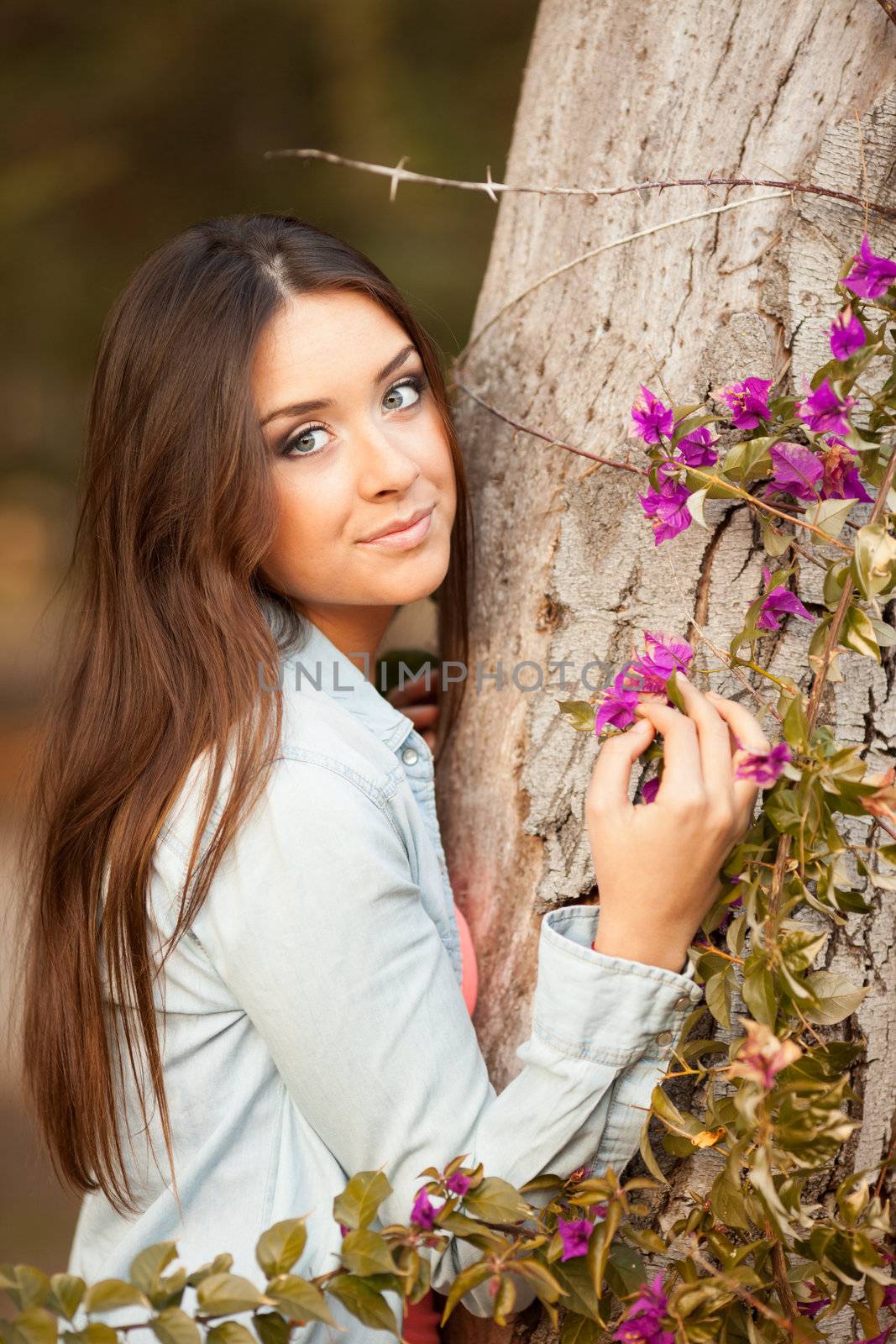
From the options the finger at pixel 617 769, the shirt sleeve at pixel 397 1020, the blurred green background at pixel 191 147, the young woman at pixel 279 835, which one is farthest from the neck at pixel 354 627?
the blurred green background at pixel 191 147

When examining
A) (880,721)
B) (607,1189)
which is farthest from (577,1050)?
(880,721)

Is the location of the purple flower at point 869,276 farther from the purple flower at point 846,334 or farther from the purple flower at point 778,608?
the purple flower at point 778,608

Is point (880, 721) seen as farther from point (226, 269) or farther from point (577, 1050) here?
point (226, 269)

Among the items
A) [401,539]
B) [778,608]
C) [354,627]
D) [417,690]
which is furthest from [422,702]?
[778,608]

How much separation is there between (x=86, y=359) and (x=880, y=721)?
3220 millimetres

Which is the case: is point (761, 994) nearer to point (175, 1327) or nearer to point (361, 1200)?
point (361, 1200)

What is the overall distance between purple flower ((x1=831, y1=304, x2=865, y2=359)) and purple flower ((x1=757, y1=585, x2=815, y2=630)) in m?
0.30

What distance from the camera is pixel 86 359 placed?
12.2ft

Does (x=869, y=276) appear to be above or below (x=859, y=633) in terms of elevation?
above

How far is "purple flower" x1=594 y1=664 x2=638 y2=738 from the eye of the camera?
1.10 metres

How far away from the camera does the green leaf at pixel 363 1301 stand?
0.89 m

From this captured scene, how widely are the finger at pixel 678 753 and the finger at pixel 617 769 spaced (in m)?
0.02

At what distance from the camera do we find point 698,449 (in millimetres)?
1184

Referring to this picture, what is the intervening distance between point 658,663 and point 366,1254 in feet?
2.01
